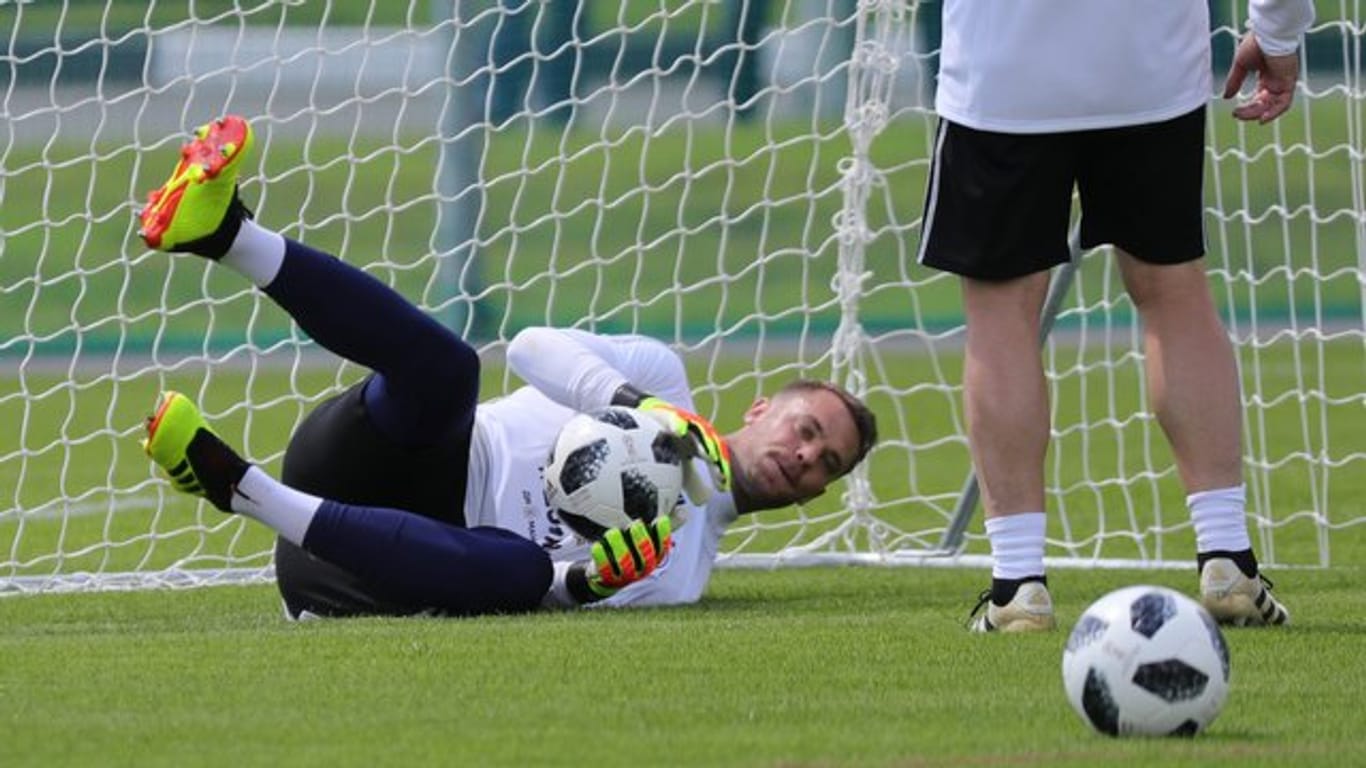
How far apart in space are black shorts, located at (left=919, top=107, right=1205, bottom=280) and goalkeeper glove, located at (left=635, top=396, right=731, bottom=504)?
2.06 feet

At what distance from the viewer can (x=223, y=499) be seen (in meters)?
5.67

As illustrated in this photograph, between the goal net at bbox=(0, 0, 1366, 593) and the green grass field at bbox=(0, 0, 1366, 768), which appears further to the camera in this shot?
the goal net at bbox=(0, 0, 1366, 593)

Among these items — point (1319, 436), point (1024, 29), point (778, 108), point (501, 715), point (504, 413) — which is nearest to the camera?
point (501, 715)

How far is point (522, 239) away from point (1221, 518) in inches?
367

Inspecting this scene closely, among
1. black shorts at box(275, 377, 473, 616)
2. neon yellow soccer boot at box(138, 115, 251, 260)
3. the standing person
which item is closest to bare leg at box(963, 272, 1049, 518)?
the standing person

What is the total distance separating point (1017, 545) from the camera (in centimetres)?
543

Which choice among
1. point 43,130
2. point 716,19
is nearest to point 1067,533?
point 716,19

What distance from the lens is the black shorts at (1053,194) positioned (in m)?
5.36

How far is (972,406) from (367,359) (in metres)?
1.25

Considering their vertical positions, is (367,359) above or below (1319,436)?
above

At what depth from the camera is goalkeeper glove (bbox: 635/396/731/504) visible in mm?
5734

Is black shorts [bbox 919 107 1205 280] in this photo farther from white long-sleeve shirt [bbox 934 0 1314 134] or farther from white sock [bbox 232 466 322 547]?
white sock [bbox 232 466 322 547]

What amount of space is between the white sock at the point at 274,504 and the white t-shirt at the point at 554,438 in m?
0.48

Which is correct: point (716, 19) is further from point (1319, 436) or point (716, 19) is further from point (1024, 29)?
point (1024, 29)
